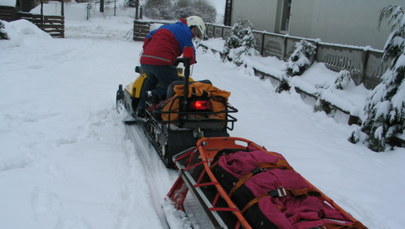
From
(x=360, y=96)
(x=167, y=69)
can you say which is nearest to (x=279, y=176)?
(x=167, y=69)

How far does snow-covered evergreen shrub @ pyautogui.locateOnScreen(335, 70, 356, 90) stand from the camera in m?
7.65

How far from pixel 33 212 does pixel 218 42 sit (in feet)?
52.6

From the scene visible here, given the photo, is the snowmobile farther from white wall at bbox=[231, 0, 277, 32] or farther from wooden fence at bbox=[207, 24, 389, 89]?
white wall at bbox=[231, 0, 277, 32]

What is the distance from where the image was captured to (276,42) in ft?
39.3

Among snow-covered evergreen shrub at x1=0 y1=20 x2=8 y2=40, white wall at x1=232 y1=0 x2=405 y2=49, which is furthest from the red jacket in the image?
snow-covered evergreen shrub at x1=0 y1=20 x2=8 y2=40

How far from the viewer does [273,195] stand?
270cm

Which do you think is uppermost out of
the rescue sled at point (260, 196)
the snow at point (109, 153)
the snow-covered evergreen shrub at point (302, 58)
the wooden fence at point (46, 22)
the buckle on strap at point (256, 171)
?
the wooden fence at point (46, 22)

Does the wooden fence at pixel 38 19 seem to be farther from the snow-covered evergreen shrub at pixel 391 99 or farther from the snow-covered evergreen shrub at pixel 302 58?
the snow-covered evergreen shrub at pixel 391 99

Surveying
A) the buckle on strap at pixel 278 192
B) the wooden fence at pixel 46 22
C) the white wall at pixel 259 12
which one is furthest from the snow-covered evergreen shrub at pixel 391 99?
the wooden fence at pixel 46 22

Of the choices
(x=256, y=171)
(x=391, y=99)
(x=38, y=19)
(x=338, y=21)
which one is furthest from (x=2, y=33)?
(x=256, y=171)

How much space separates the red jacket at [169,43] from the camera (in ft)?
17.6

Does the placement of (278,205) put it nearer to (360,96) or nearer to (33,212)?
(33,212)

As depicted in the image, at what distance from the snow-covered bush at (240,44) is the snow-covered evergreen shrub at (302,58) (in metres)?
3.56

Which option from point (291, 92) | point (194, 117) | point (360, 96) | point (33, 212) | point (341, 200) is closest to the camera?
point (33, 212)
